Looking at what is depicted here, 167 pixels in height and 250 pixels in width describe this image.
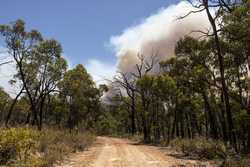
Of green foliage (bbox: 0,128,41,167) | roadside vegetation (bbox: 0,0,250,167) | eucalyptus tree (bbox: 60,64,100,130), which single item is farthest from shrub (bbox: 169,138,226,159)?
eucalyptus tree (bbox: 60,64,100,130)

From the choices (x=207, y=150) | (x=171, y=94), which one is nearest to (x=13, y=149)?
(x=207, y=150)

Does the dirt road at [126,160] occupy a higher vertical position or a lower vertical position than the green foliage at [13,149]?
lower

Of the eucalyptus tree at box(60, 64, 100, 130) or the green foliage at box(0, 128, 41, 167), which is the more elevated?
the eucalyptus tree at box(60, 64, 100, 130)

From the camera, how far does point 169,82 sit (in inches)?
1363

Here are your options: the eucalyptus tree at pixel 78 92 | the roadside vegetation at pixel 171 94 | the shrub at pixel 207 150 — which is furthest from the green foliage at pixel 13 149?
the eucalyptus tree at pixel 78 92

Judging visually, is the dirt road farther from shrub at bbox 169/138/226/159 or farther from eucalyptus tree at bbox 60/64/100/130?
eucalyptus tree at bbox 60/64/100/130

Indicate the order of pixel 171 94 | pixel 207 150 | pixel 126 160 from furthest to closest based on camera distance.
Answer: pixel 171 94 < pixel 207 150 < pixel 126 160

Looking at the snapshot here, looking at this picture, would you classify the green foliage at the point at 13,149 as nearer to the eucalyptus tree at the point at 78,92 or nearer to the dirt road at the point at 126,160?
the dirt road at the point at 126,160

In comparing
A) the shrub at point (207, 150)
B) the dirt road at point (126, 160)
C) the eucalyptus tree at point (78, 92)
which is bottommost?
the dirt road at point (126, 160)

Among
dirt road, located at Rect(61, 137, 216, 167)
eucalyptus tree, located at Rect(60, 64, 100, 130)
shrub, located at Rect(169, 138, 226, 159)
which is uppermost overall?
eucalyptus tree, located at Rect(60, 64, 100, 130)

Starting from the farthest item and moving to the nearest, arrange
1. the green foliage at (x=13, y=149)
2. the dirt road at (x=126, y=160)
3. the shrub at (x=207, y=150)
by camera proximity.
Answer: the shrub at (x=207, y=150), the dirt road at (x=126, y=160), the green foliage at (x=13, y=149)

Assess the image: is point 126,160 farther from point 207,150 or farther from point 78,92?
point 78,92

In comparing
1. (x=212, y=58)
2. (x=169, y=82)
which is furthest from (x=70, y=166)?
(x=169, y=82)

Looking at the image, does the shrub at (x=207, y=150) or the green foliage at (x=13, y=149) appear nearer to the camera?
the green foliage at (x=13, y=149)
